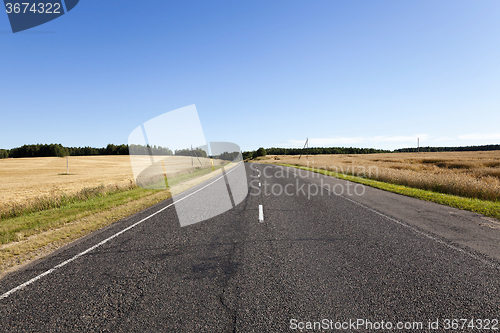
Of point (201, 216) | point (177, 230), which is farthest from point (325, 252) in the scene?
point (201, 216)

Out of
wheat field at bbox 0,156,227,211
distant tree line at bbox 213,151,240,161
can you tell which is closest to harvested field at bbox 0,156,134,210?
wheat field at bbox 0,156,227,211

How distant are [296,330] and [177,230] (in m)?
4.51

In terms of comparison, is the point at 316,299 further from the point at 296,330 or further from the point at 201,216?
the point at 201,216

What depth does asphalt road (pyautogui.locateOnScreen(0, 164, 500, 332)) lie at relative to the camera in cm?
287

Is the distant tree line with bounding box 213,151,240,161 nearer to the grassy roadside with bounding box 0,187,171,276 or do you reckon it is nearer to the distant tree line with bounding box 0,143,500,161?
the distant tree line with bounding box 0,143,500,161

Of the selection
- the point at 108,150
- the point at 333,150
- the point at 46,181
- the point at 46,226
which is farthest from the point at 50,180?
the point at 333,150

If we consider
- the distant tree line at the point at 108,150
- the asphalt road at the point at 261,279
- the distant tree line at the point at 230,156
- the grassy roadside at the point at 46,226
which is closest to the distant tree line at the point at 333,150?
the distant tree line at the point at 108,150

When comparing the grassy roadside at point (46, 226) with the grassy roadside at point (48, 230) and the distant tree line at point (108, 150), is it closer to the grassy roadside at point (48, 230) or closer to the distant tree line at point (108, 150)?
the grassy roadside at point (48, 230)

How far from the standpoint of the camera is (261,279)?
375 centimetres

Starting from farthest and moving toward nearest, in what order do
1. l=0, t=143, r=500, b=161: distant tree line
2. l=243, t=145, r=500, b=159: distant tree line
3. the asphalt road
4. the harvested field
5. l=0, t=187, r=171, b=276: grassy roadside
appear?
l=243, t=145, r=500, b=159: distant tree line, l=0, t=143, r=500, b=161: distant tree line, the harvested field, l=0, t=187, r=171, b=276: grassy roadside, the asphalt road

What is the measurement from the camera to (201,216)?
789cm

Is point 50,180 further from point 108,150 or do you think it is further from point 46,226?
point 108,150

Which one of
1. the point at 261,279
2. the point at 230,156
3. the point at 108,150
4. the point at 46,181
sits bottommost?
the point at 261,279

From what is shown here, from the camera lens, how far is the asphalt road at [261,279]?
2865mm
